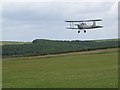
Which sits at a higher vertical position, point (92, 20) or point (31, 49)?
point (92, 20)

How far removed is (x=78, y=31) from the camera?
11594cm

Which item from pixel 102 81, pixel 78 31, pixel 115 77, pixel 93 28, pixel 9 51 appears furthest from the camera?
pixel 9 51

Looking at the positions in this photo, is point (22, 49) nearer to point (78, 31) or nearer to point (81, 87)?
point (78, 31)

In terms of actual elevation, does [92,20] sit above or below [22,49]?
above

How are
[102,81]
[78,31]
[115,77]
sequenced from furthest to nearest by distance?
[78,31]
[115,77]
[102,81]

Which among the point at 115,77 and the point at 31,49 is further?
the point at 31,49

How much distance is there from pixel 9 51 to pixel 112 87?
6207 inches

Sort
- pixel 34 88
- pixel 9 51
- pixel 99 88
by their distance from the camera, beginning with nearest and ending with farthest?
1. pixel 99 88
2. pixel 34 88
3. pixel 9 51

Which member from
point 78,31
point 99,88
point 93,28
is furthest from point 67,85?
point 93,28

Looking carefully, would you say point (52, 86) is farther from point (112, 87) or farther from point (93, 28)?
point (93, 28)

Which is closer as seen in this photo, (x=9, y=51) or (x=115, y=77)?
(x=115, y=77)

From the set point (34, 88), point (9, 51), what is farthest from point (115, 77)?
point (9, 51)

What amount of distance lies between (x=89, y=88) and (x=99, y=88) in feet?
2.96

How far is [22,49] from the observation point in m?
197
